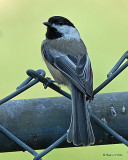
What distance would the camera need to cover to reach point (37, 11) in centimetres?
548

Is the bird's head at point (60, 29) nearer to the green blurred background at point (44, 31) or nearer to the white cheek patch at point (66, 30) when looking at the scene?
the white cheek patch at point (66, 30)

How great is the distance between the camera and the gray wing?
256 cm

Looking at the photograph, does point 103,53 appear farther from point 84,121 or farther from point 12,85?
point 84,121

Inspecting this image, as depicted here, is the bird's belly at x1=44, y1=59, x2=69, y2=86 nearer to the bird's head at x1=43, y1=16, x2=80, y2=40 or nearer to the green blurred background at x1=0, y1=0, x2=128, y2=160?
the bird's head at x1=43, y1=16, x2=80, y2=40

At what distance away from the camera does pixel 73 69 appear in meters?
2.79

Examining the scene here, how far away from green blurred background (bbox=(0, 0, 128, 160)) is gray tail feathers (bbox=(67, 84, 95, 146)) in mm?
1389

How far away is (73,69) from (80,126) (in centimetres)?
73

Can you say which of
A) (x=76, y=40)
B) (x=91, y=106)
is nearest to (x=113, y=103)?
(x=91, y=106)

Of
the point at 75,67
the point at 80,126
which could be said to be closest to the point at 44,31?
the point at 75,67

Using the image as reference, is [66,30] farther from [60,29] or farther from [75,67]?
[75,67]

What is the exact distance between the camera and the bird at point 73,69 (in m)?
2.02

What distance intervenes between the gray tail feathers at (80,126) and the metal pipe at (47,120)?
0.11ft

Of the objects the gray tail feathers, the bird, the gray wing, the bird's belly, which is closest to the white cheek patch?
the bird

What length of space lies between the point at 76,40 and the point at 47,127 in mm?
1472
